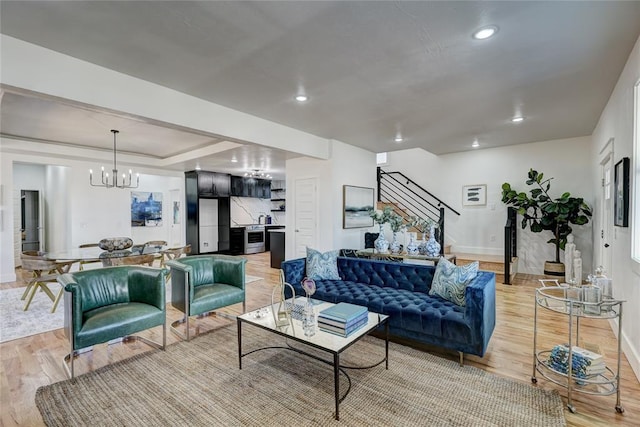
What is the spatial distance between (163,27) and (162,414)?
2800 millimetres

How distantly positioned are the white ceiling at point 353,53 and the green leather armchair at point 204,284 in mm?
1890

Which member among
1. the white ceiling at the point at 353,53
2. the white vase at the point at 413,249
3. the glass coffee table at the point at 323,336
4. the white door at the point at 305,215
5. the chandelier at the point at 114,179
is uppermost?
the white ceiling at the point at 353,53

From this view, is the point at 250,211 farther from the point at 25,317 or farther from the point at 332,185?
the point at 25,317

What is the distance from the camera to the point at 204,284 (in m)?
3.74

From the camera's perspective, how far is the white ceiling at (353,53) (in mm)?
2070

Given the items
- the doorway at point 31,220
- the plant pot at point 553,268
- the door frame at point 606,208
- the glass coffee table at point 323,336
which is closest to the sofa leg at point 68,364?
the glass coffee table at point 323,336

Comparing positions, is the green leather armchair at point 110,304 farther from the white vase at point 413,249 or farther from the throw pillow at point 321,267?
the white vase at point 413,249

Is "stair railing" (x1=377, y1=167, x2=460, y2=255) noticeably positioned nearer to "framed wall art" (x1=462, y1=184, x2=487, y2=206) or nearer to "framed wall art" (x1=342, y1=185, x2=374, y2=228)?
"framed wall art" (x1=462, y1=184, x2=487, y2=206)

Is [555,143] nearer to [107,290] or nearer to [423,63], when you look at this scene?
[423,63]

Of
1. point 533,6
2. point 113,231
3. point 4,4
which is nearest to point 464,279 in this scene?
point 533,6

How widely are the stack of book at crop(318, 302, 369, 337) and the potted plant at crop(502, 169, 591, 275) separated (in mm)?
5181

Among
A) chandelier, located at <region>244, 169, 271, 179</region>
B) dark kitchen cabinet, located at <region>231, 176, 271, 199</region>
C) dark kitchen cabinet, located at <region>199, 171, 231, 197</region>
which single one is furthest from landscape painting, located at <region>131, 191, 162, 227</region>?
chandelier, located at <region>244, 169, 271, 179</region>

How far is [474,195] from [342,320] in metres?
6.22

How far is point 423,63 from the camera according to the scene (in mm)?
2799
